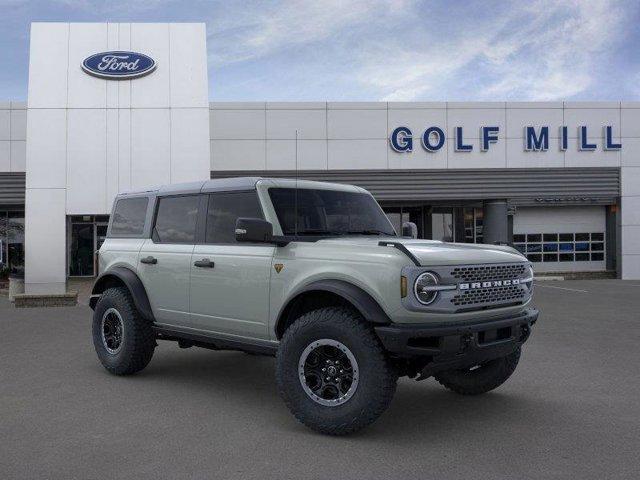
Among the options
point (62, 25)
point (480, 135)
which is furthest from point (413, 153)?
point (62, 25)

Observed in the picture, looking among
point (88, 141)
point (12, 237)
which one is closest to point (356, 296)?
point (88, 141)

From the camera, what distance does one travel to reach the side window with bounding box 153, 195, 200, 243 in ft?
20.2

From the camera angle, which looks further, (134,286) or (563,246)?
(563,246)

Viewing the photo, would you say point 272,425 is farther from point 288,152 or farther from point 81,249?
point 81,249

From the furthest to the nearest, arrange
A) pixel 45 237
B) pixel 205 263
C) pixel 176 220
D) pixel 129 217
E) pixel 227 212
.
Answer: pixel 45 237 < pixel 129 217 < pixel 176 220 < pixel 227 212 < pixel 205 263

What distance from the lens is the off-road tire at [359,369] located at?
4395 millimetres

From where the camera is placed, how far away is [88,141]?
19.0 meters

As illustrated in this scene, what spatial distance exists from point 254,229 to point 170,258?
172cm

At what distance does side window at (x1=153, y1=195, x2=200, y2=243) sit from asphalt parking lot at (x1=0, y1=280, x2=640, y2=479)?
1524mm

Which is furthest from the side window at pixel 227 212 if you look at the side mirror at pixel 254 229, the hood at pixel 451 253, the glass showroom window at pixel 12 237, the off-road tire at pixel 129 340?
the glass showroom window at pixel 12 237

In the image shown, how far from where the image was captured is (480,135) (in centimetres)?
2494

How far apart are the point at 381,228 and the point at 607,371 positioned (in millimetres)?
3248

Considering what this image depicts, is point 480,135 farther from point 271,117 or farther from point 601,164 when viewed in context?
point 271,117

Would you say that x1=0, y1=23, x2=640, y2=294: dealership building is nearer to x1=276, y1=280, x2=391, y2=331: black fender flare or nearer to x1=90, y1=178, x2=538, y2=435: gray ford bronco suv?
x1=90, y1=178, x2=538, y2=435: gray ford bronco suv
